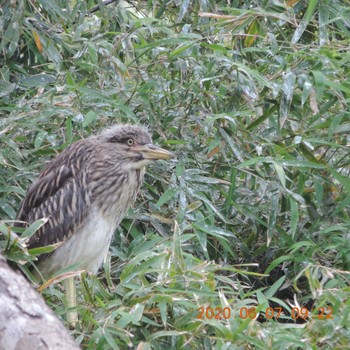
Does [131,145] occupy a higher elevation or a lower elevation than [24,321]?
lower

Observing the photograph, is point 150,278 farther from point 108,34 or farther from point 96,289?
point 108,34

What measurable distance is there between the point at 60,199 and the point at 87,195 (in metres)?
0.12

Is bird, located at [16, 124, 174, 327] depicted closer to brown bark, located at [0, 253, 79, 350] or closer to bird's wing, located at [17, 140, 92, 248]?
bird's wing, located at [17, 140, 92, 248]

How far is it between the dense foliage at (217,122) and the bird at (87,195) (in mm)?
117

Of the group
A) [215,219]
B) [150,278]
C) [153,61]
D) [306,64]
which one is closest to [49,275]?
[150,278]

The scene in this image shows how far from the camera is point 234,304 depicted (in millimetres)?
3529

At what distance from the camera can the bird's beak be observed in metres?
4.32

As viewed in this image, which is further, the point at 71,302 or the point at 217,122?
the point at 217,122

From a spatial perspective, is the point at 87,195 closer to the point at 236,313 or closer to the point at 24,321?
the point at 236,313

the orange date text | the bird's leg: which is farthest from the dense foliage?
the orange date text

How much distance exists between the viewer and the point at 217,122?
183 inches

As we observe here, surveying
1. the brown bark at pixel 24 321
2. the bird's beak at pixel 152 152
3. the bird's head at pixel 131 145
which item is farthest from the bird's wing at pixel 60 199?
the brown bark at pixel 24 321

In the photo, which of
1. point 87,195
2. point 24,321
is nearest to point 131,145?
point 87,195

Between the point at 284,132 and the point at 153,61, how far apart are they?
710 millimetres
